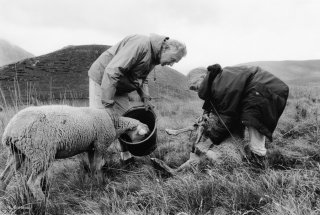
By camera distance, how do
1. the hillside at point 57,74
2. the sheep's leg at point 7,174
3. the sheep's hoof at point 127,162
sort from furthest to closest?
the hillside at point 57,74 < the sheep's hoof at point 127,162 < the sheep's leg at point 7,174

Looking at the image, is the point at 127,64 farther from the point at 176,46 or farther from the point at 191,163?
the point at 191,163

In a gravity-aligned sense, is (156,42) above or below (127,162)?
above

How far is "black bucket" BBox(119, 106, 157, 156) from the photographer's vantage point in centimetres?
479

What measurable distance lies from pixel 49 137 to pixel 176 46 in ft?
7.46

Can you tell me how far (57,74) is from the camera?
11805 millimetres

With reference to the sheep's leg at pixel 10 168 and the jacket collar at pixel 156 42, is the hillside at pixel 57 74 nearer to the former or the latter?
the jacket collar at pixel 156 42

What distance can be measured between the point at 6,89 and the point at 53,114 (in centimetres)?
776

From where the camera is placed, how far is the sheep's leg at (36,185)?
3.38 meters

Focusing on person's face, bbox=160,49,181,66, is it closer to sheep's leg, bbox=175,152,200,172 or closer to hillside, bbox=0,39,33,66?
sheep's leg, bbox=175,152,200,172

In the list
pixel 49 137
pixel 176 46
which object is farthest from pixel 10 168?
pixel 176 46

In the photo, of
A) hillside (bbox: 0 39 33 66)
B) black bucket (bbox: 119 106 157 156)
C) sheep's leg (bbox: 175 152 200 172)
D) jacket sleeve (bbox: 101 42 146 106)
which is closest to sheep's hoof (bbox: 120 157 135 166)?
black bucket (bbox: 119 106 157 156)

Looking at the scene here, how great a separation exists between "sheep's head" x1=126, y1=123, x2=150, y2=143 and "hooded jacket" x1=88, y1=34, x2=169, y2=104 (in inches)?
21.7

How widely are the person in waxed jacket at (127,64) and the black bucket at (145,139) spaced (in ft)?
0.51

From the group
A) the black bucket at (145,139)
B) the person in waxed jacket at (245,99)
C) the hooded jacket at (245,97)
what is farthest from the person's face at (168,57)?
the black bucket at (145,139)
